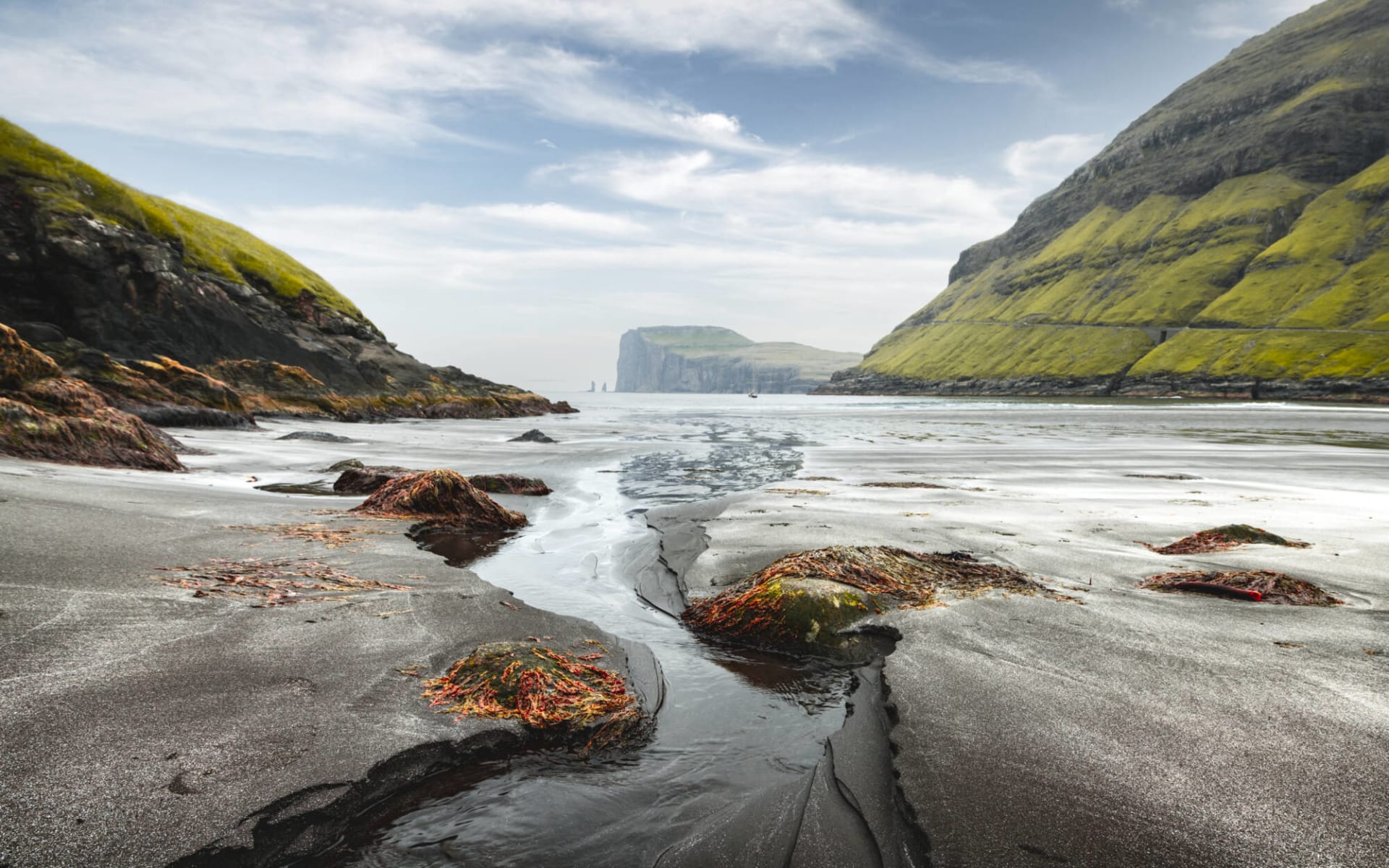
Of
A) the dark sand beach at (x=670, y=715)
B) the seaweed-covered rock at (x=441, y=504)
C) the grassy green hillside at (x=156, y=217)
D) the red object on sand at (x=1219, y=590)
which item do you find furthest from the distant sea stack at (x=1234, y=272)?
the grassy green hillside at (x=156, y=217)

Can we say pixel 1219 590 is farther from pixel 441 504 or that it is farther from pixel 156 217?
pixel 156 217

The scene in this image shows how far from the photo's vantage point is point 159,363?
28641 mm

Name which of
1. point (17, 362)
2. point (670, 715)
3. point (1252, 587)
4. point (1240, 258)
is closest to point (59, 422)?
point (17, 362)

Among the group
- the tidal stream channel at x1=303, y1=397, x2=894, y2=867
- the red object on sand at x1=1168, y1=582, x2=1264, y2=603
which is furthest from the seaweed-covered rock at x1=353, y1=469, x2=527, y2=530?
the red object on sand at x1=1168, y1=582, x2=1264, y2=603

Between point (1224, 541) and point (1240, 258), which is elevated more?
point (1240, 258)

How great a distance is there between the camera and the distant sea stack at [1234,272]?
4144 inches

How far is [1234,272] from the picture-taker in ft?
469

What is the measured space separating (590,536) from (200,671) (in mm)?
6637

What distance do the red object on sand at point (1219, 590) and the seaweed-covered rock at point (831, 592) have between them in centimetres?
133

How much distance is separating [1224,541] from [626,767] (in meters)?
8.03

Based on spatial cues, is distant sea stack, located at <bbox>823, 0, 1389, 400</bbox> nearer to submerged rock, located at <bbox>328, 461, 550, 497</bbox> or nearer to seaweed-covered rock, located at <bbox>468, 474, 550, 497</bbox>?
seaweed-covered rock, located at <bbox>468, 474, 550, 497</bbox>

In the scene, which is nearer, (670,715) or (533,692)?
(533,692)

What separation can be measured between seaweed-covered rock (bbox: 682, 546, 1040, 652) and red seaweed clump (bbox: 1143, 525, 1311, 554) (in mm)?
2504

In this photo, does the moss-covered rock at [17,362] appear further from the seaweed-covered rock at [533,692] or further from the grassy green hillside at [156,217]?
the grassy green hillside at [156,217]
